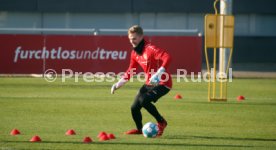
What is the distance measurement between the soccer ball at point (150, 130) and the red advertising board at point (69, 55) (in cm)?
1864

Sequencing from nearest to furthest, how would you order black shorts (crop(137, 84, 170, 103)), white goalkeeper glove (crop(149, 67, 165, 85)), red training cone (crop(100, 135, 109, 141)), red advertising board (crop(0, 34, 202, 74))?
red training cone (crop(100, 135, 109, 141)) → white goalkeeper glove (crop(149, 67, 165, 85)) → black shorts (crop(137, 84, 170, 103)) → red advertising board (crop(0, 34, 202, 74))

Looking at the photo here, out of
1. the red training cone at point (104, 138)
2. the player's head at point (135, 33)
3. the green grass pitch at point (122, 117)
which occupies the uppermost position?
the player's head at point (135, 33)

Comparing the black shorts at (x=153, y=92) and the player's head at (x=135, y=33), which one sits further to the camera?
the black shorts at (x=153, y=92)

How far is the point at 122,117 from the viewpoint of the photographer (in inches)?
653

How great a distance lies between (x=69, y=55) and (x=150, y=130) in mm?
18898

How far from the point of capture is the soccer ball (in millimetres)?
12945

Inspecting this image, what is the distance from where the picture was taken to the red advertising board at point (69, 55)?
103 feet

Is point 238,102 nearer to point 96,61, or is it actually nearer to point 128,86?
point 128,86

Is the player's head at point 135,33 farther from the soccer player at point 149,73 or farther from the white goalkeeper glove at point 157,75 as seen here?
the white goalkeeper glove at point 157,75

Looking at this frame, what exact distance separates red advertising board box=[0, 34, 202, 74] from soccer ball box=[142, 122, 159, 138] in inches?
734

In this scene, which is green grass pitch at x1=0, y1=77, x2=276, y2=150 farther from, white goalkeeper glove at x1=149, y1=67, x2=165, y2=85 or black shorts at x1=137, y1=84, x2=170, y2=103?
white goalkeeper glove at x1=149, y1=67, x2=165, y2=85

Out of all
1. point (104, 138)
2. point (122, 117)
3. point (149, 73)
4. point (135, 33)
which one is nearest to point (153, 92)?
point (149, 73)

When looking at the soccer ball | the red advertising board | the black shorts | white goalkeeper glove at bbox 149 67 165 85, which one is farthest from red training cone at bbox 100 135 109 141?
the red advertising board

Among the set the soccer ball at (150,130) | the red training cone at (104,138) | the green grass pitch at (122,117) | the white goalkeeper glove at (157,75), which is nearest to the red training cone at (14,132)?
the green grass pitch at (122,117)
